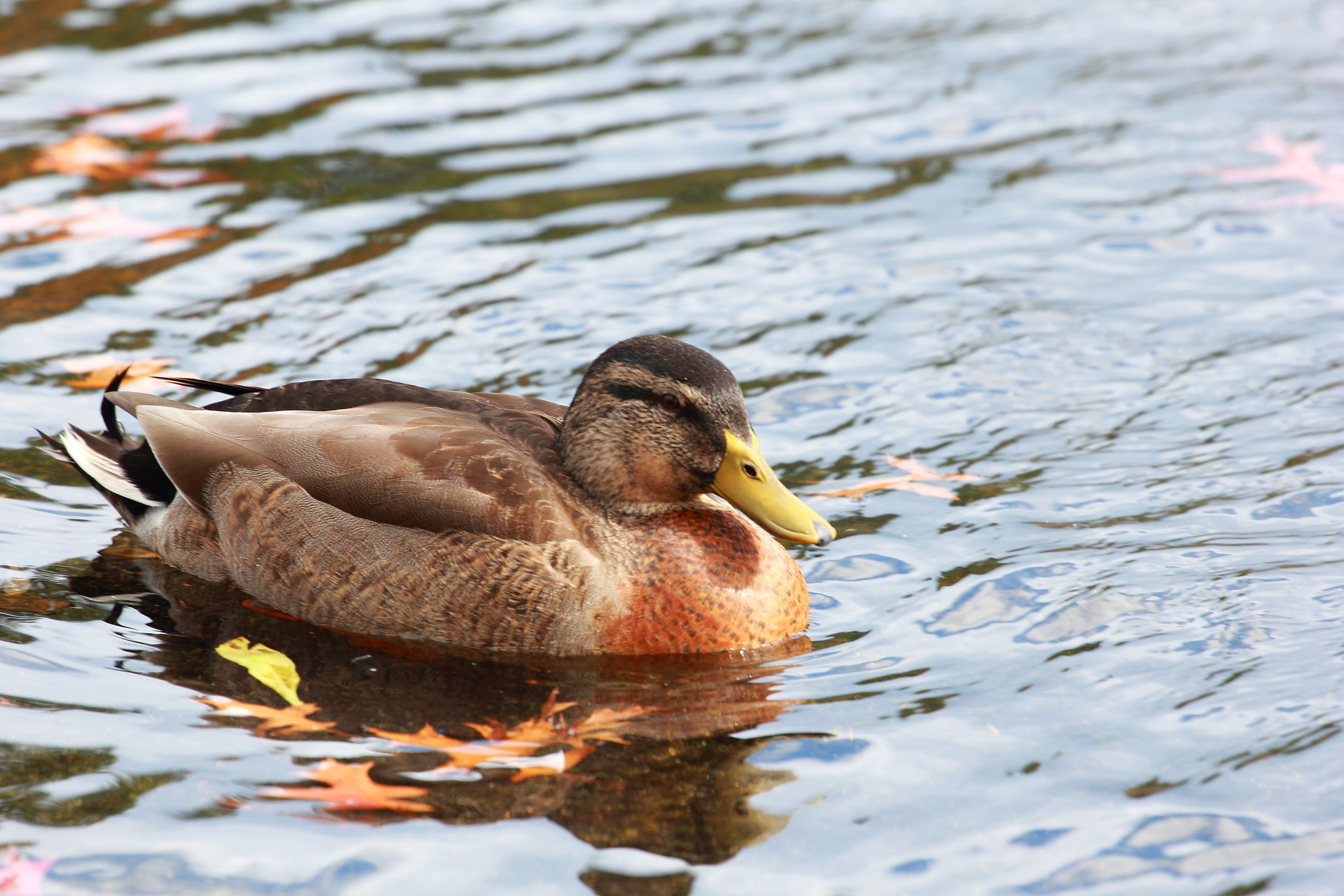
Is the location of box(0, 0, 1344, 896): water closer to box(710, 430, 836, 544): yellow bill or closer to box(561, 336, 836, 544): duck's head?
box(710, 430, 836, 544): yellow bill

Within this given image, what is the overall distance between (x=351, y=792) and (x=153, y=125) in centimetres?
821

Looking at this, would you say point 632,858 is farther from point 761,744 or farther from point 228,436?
point 228,436

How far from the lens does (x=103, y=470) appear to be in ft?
23.0

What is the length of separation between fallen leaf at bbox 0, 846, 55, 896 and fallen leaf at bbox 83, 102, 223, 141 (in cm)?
800

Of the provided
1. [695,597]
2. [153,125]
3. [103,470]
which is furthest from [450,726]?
[153,125]

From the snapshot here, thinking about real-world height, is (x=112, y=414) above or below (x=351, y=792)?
above

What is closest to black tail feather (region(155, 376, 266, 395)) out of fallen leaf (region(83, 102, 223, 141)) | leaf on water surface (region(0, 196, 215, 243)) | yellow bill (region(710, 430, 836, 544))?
yellow bill (region(710, 430, 836, 544))

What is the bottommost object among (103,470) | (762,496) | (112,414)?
(762,496)

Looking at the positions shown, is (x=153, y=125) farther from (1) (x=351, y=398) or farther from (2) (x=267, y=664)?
(2) (x=267, y=664)

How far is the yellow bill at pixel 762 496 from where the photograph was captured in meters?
6.02

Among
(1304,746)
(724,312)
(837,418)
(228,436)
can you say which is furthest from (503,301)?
(1304,746)

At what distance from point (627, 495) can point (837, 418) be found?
2.11 m

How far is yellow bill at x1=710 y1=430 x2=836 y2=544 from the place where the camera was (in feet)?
19.7

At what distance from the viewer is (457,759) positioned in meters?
5.21
